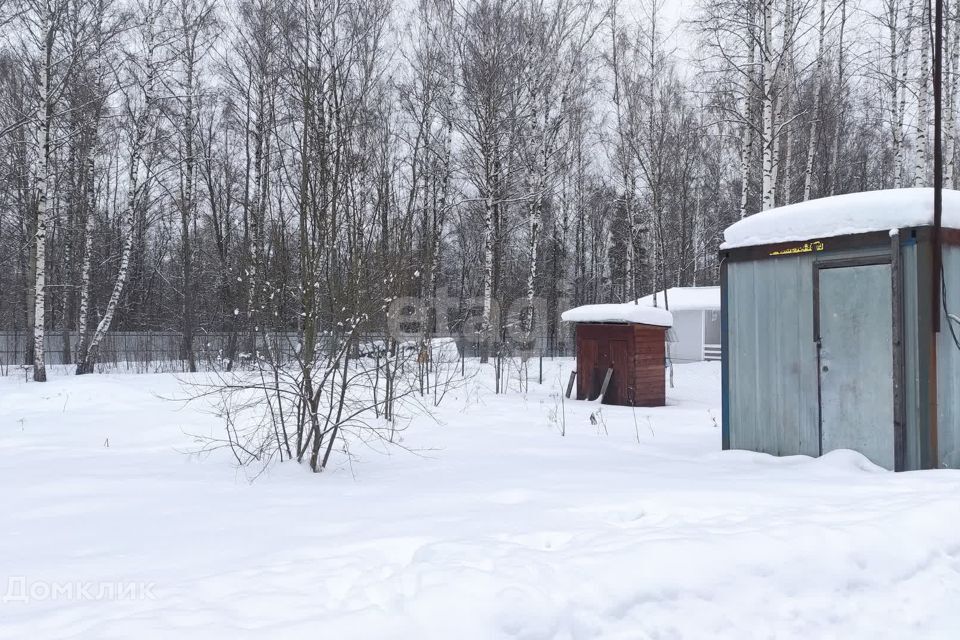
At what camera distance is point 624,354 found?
1077 cm

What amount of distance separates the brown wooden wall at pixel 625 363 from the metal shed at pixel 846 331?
15.6ft

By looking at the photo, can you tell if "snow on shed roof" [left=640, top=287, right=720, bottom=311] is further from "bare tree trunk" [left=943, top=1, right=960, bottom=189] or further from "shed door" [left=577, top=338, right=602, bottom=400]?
"shed door" [left=577, top=338, right=602, bottom=400]

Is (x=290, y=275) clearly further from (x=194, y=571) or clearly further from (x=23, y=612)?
(x=23, y=612)

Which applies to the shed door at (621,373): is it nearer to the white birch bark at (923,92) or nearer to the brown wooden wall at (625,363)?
the brown wooden wall at (625,363)

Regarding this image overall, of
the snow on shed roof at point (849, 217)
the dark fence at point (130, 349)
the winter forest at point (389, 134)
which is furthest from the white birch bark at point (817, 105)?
the snow on shed roof at point (849, 217)

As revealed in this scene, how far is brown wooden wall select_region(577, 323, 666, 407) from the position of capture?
10.7 meters

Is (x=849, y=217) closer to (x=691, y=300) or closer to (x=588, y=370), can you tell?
(x=588, y=370)

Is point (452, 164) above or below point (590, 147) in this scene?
below

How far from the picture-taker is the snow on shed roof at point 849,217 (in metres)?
4.62

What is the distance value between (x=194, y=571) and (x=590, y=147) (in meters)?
22.4

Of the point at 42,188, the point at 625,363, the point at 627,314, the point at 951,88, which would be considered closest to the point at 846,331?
the point at 627,314

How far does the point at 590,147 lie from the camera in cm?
2312

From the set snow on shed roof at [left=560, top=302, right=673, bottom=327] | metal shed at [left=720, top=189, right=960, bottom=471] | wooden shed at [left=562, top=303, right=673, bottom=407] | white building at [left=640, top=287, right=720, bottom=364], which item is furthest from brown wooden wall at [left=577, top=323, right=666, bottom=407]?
white building at [left=640, top=287, right=720, bottom=364]

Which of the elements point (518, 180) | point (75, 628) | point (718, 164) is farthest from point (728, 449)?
point (718, 164)
